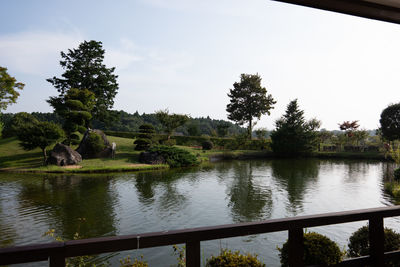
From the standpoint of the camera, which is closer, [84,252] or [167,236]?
[84,252]

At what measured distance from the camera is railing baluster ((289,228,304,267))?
1926mm

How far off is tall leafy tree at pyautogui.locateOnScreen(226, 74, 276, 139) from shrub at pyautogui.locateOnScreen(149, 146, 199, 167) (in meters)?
19.4

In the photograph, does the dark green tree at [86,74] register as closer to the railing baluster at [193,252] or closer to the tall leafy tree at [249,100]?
the tall leafy tree at [249,100]

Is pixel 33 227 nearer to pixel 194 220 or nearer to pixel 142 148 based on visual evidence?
pixel 194 220

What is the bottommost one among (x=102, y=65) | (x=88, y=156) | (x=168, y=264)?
(x=168, y=264)

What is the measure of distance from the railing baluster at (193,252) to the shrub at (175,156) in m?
17.3

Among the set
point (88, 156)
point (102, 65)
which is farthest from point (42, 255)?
point (102, 65)

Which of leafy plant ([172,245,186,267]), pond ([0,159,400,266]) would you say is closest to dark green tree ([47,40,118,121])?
pond ([0,159,400,266])

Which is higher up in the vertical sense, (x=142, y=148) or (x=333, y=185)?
(x=142, y=148)

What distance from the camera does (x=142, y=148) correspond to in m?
21.5

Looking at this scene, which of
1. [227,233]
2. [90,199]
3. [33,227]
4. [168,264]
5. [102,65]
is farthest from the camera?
[102,65]

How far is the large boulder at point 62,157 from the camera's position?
1620cm

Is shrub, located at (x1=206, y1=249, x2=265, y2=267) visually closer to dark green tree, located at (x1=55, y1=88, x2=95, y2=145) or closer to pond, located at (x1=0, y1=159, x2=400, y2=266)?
pond, located at (x1=0, y1=159, x2=400, y2=266)

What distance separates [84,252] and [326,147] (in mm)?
32858
